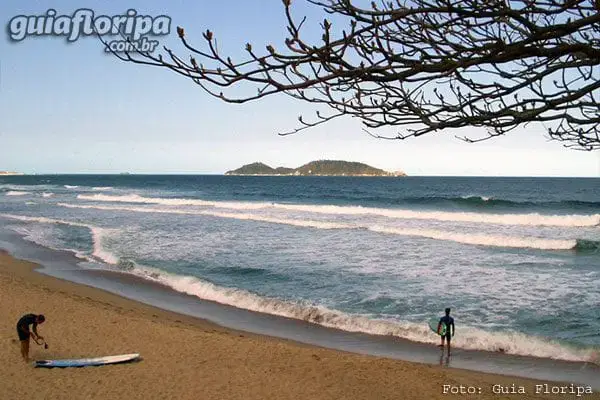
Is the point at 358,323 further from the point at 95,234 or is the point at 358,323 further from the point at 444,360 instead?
the point at 95,234

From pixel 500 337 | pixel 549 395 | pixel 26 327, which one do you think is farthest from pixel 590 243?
pixel 26 327

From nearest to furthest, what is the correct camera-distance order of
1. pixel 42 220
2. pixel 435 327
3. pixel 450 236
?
1. pixel 435 327
2. pixel 450 236
3. pixel 42 220

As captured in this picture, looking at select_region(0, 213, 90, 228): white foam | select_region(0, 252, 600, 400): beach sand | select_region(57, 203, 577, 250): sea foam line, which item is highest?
select_region(57, 203, 577, 250): sea foam line

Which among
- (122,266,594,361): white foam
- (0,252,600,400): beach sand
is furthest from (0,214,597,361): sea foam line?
(0,252,600,400): beach sand

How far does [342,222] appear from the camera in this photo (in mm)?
30891

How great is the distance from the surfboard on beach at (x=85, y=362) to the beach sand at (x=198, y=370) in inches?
3.9

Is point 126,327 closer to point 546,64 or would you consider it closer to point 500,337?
point 500,337

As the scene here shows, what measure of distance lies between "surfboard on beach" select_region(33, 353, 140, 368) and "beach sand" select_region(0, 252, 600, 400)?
0.10 metres

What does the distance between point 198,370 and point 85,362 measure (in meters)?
1.67

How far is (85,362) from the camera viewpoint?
8297 millimetres

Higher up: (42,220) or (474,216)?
(474,216)

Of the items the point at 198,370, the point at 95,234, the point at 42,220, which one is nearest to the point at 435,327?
the point at 198,370

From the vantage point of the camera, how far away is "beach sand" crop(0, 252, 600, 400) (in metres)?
7.61

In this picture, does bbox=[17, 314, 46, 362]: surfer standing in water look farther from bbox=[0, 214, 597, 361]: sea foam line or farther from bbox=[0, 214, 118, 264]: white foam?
bbox=[0, 214, 118, 264]: white foam
